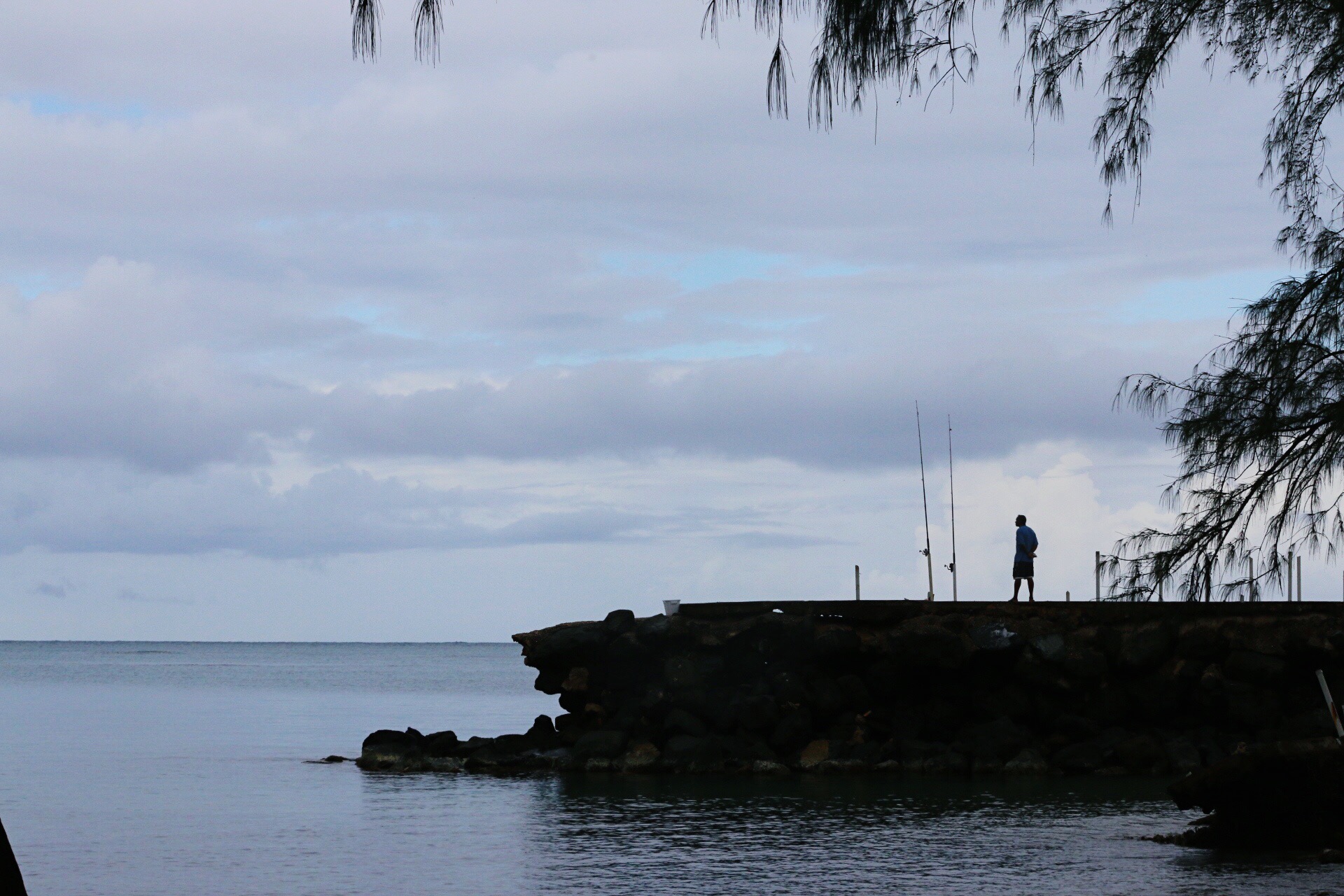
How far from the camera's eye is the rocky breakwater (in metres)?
26.0

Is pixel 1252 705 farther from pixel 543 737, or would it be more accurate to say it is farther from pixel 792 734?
pixel 543 737

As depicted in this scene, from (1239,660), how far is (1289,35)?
58.6ft

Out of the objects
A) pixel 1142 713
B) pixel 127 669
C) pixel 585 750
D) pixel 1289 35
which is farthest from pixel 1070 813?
pixel 127 669

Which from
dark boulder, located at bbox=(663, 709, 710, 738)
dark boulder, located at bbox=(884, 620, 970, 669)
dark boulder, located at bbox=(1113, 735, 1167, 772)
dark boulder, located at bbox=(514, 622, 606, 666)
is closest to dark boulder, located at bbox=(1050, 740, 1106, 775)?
dark boulder, located at bbox=(1113, 735, 1167, 772)

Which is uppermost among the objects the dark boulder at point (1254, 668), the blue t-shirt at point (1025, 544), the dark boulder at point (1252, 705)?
the blue t-shirt at point (1025, 544)

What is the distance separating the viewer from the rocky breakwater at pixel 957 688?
2603 cm

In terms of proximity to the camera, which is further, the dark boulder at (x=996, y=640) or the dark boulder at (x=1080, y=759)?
the dark boulder at (x=996, y=640)

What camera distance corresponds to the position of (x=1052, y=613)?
27.6 m

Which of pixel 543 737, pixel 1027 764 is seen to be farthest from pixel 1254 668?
pixel 543 737

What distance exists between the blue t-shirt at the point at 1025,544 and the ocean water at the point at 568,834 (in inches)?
193

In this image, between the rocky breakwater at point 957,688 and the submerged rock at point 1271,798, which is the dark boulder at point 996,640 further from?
the submerged rock at point 1271,798

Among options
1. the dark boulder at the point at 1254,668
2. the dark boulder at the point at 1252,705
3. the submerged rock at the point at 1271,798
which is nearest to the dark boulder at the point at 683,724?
the dark boulder at the point at 1252,705

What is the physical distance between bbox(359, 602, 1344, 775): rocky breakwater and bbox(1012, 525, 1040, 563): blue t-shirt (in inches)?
47.6

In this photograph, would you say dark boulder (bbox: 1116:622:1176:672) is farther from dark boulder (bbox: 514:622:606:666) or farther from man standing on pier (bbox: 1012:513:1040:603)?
dark boulder (bbox: 514:622:606:666)
